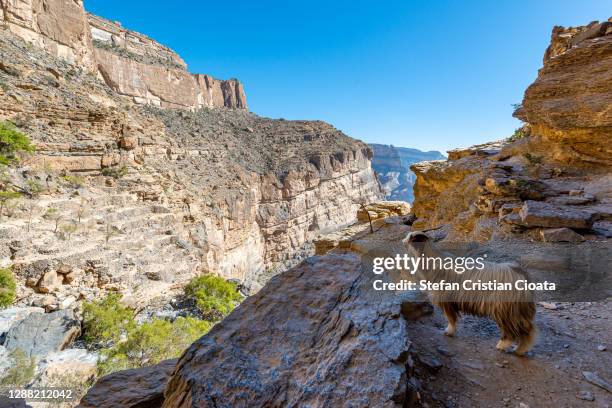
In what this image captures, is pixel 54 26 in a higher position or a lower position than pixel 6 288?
higher

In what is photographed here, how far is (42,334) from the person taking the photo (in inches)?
415

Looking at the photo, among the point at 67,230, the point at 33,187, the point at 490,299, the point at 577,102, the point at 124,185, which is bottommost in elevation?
the point at 67,230

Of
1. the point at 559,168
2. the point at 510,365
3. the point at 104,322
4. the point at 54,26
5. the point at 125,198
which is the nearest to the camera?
the point at 510,365

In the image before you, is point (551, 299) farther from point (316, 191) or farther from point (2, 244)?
point (316, 191)

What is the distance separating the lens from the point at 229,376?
1.86 metres

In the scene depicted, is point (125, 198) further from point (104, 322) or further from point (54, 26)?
point (54, 26)

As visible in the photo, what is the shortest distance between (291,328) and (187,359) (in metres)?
0.83

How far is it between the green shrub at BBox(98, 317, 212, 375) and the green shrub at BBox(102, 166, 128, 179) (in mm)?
16376

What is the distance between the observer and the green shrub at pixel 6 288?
12273 mm

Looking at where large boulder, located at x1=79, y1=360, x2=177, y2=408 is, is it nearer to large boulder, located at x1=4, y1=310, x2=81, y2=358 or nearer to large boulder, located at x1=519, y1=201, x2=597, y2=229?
large boulder, located at x1=519, y1=201, x2=597, y2=229

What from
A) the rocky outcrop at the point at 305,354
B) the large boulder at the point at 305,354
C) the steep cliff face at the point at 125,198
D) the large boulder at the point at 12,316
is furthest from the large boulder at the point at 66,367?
the large boulder at the point at 305,354

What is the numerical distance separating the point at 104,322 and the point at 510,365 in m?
15.2

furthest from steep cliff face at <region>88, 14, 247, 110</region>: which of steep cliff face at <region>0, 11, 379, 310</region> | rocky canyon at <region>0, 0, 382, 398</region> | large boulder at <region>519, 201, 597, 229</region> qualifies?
large boulder at <region>519, 201, 597, 229</region>

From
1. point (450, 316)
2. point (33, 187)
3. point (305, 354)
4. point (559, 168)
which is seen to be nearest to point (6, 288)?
point (33, 187)
